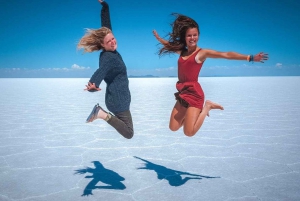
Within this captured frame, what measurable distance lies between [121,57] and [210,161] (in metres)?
1.58

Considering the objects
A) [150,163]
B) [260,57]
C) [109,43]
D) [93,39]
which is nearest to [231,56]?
[260,57]

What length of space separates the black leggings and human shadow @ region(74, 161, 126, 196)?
464 mm

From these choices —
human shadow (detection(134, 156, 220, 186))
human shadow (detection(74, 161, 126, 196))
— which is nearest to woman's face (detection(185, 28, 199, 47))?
human shadow (detection(134, 156, 220, 186))

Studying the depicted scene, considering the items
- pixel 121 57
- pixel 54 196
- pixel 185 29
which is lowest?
pixel 54 196

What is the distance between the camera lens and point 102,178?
254cm

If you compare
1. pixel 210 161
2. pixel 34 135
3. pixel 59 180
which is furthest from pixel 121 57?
pixel 34 135

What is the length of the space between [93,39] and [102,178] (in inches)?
52.4

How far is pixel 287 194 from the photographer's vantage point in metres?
2.20

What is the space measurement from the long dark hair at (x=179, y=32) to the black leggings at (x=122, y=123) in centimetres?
91

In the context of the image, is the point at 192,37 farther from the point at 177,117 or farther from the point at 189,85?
the point at 177,117

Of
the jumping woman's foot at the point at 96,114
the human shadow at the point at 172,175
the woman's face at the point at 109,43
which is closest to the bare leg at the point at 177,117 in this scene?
the human shadow at the point at 172,175

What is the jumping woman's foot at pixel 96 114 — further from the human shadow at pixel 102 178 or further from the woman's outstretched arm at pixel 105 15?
the woman's outstretched arm at pixel 105 15

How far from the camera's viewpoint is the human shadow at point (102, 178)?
2361mm

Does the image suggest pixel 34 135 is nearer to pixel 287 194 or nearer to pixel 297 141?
pixel 287 194
